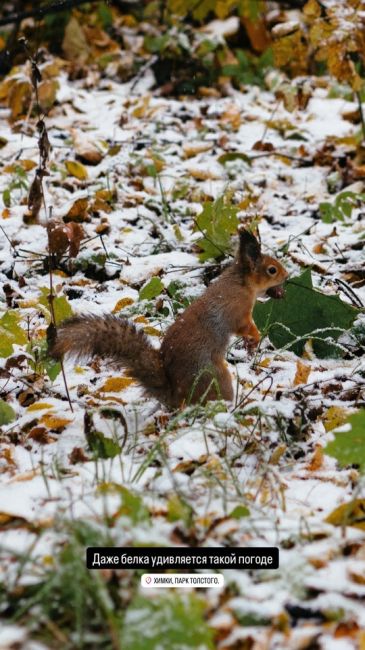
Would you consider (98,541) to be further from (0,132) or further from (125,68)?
(125,68)

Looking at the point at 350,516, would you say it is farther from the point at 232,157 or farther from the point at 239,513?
the point at 232,157

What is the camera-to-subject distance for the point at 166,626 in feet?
4.96

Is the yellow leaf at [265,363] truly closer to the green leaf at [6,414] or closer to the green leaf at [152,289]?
the green leaf at [152,289]

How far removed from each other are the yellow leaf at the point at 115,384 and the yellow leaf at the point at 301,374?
2.05 ft

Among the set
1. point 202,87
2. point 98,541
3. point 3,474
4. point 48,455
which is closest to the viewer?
point 98,541

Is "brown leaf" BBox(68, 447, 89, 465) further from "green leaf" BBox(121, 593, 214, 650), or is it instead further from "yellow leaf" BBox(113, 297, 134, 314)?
"yellow leaf" BBox(113, 297, 134, 314)

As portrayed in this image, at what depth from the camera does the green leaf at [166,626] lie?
58.8 inches

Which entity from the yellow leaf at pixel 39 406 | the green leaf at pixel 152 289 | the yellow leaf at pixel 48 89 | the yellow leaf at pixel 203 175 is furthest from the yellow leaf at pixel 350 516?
the yellow leaf at pixel 48 89

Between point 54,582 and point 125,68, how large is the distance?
5.95m

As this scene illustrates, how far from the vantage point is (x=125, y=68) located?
6906 millimetres

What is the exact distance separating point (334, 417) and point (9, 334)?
119cm

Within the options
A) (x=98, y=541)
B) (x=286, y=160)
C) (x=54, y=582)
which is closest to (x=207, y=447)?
(x=98, y=541)

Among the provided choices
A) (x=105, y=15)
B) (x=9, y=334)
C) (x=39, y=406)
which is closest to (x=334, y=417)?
(x=39, y=406)

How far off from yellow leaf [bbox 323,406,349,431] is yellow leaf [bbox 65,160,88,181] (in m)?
2.84
